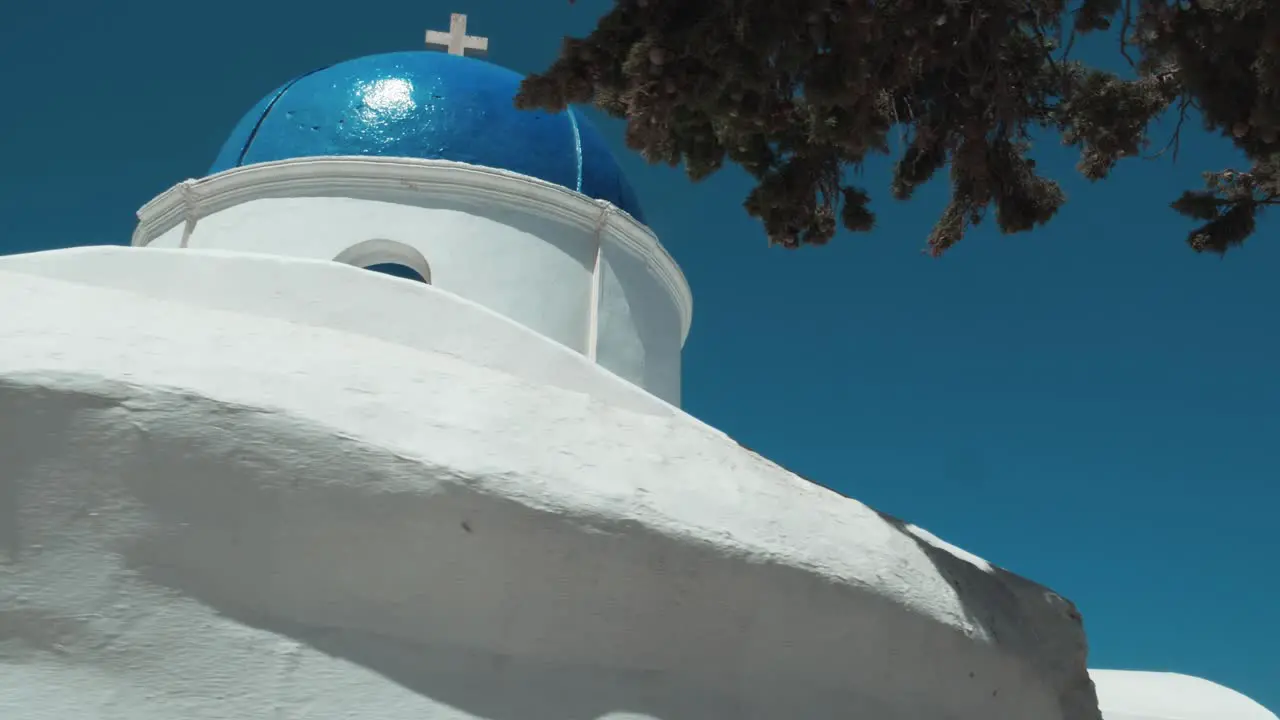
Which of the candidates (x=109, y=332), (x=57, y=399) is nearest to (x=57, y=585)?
(x=57, y=399)

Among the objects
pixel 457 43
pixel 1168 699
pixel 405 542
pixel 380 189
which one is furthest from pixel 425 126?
pixel 1168 699

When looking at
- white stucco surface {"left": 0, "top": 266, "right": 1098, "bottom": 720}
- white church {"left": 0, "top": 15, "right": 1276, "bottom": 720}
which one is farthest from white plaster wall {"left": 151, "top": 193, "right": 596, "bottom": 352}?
white stucco surface {"left": 0, "top": 266, "right": 1098, "bottom": 720}

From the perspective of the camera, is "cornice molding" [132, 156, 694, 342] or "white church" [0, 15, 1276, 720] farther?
"cornice molding" [132, 156, 694, 342]

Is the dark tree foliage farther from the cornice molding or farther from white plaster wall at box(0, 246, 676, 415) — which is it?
the cornice molding

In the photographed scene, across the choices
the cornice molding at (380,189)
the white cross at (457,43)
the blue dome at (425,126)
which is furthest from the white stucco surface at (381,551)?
the white cross at (457,43)

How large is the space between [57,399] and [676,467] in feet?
5.55

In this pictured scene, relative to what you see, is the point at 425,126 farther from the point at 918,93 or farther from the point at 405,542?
the point at 405,542

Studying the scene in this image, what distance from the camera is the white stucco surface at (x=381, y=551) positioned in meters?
2.82

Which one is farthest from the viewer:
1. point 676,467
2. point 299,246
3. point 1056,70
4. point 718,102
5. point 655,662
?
point 299,246

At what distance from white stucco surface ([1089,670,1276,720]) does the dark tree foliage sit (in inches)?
143

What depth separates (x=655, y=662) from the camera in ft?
10.8

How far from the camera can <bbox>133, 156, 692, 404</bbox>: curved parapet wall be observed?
7.56 m

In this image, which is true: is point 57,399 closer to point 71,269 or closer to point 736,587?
point 71,269

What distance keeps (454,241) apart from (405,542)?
471 centimetres
